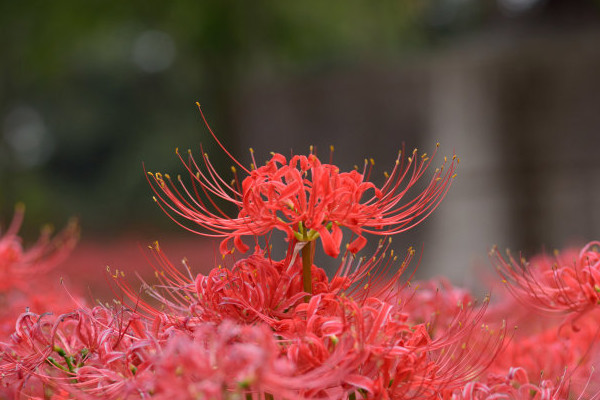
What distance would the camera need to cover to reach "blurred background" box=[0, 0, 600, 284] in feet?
21.2

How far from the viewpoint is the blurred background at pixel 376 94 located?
647 centimetres

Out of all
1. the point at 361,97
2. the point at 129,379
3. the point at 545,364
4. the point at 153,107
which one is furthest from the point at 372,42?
the point at 129,379

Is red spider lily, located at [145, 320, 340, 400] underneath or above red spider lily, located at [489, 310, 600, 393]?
above

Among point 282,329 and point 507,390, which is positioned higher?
point 282,329

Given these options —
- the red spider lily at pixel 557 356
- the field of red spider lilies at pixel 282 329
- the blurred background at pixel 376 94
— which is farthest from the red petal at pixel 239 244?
the blurred background at pixel 376 94

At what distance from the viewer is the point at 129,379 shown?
51.1 inches

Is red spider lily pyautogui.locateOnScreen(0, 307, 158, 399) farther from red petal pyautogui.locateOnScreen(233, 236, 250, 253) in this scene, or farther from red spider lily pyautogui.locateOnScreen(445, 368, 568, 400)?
red spider lily pyautogui.locateOnScreen(445, 368, 568, 400)

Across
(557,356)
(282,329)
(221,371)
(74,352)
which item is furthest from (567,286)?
(74,352)

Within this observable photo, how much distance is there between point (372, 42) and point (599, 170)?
634 centimetres

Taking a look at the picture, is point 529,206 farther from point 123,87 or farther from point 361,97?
point 123,87

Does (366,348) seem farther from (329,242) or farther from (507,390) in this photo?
(507,390)

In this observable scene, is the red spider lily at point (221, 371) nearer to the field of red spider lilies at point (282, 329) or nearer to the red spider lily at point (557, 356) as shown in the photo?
the field of red spider lilies at point (282, 329)

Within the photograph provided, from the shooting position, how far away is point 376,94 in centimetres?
695

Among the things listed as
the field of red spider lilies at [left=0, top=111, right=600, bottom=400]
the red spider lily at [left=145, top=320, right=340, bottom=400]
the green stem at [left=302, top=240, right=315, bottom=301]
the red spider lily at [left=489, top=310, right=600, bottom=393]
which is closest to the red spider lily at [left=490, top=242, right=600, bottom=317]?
the field of red spider lilies at [left=0, top=111, right=600, bottom=400]
